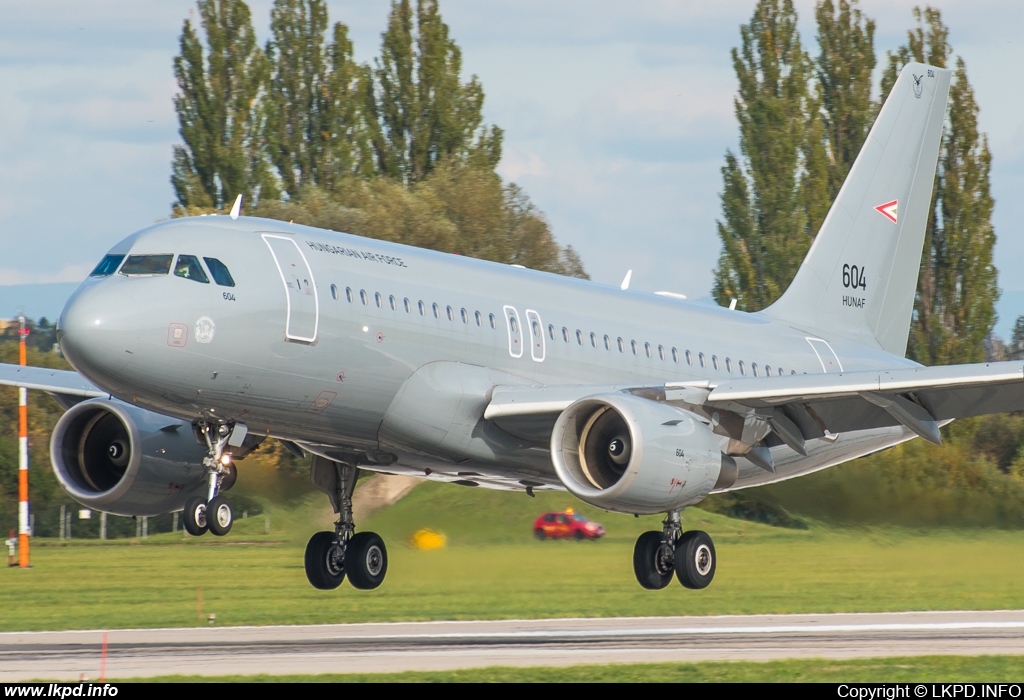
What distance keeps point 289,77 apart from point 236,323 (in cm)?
3885

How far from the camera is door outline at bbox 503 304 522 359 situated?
72.7ft

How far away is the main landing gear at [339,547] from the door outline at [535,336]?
13.0 ft

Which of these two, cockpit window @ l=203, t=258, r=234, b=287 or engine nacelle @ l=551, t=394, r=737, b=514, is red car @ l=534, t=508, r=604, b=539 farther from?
cockpit window @ l=203, t=258, r=234, b=287

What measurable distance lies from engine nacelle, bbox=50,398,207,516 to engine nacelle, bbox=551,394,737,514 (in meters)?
6.55

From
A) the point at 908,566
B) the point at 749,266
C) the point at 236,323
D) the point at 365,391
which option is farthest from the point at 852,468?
the point at 749,266

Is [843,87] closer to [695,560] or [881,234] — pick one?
[881,234]

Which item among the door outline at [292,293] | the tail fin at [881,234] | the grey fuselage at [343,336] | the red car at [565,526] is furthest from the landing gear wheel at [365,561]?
the tail fin at [881,234]

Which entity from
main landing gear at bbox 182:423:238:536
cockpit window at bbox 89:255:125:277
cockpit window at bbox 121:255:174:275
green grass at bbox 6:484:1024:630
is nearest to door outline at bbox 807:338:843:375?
green grass at bbox 6:484:1024:630

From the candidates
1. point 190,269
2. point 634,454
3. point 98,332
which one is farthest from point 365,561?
point 98,332

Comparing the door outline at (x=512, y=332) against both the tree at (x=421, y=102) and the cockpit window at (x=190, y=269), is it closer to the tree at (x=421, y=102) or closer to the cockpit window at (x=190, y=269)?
the cockpit window at (x=190, y=269)

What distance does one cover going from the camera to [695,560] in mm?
23641

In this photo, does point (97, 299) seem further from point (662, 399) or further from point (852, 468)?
point (852, 468)
